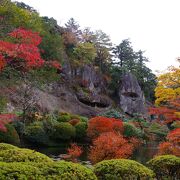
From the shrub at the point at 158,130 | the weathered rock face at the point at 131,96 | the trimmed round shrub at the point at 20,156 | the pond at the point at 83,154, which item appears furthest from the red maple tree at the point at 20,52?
the weathered rock face at the point at 131,96

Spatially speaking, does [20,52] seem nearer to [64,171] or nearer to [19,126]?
[64,171]

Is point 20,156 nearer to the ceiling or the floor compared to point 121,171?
nearer to the ceiling

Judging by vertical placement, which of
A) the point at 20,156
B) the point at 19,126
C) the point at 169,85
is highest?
the point at 169,85

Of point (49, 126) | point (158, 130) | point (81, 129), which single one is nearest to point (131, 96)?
point (158, 130)

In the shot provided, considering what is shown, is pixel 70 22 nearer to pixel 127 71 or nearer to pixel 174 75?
pixel 127 71

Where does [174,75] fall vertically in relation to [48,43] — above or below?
below

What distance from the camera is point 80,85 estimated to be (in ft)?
142

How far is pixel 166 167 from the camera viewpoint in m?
7.91

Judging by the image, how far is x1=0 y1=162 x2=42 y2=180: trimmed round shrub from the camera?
14.8 feet

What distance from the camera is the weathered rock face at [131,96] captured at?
46531mm

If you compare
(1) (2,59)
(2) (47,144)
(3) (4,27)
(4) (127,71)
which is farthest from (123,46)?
(1) (2,59)

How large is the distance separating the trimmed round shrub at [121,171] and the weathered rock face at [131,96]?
39.4 m

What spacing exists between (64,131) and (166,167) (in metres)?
19.6

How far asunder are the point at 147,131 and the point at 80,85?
1145 cm
